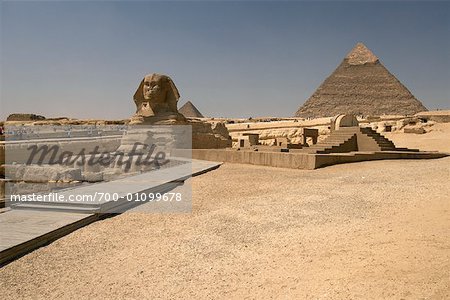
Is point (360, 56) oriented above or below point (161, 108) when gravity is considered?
above

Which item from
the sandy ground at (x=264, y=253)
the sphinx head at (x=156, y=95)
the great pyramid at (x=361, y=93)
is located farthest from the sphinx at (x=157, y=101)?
the great pyramid at (x=361, y=93)

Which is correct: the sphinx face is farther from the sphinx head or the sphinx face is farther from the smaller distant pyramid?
the smaller distant pyramid

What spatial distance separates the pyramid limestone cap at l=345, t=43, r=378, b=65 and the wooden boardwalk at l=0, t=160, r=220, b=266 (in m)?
Answer: 139

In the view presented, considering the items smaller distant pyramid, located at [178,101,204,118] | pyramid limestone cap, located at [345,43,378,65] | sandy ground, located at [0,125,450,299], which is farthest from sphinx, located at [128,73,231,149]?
pyramid limestone cap, located at [345,43,378,65]

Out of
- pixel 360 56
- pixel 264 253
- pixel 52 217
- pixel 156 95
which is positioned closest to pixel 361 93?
pixel 360 56

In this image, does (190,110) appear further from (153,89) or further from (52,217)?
(52,217)

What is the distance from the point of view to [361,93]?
4924 inches

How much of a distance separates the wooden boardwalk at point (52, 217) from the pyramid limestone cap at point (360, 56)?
139m

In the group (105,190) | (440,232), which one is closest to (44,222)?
(105,190)

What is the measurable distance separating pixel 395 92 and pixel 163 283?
131 m

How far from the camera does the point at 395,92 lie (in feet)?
393

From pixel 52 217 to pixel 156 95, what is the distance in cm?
1097

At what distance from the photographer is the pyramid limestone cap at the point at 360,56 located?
132625mm

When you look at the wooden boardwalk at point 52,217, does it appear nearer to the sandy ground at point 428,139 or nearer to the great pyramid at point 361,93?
the sandy ground at point 428,139
